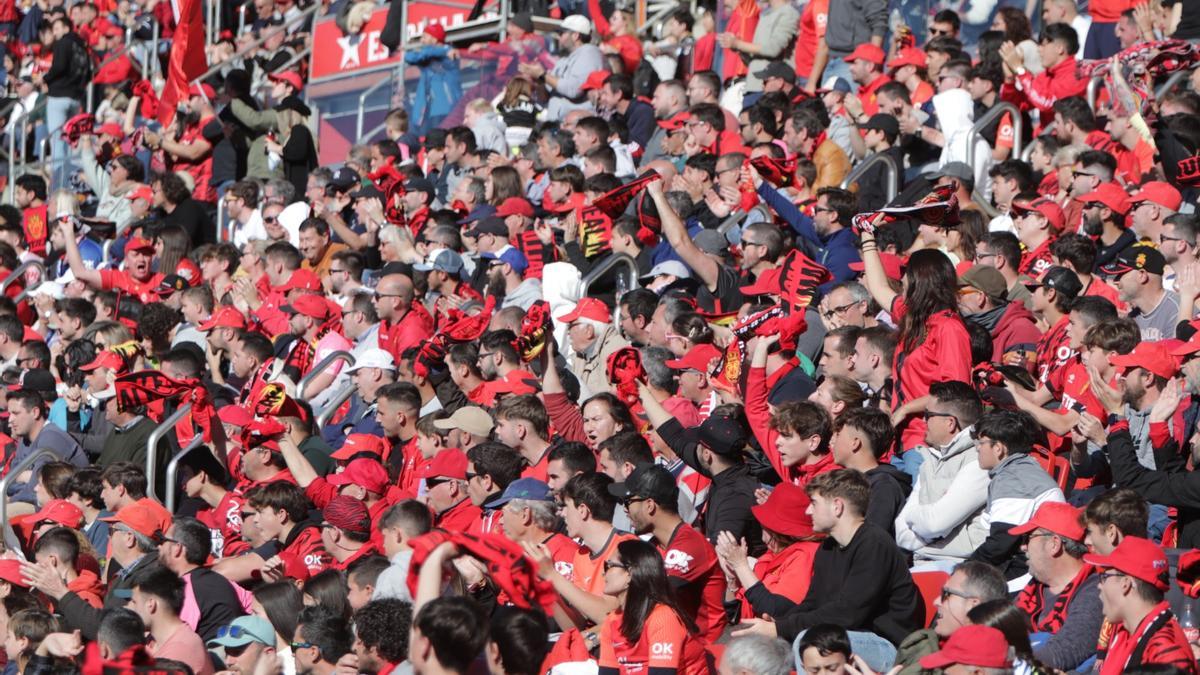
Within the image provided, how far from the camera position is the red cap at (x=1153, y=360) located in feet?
25.8

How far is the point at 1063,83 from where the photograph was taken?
43.0 feet

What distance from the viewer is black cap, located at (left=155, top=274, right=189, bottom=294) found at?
14.5 metres

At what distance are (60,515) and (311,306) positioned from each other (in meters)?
2.93

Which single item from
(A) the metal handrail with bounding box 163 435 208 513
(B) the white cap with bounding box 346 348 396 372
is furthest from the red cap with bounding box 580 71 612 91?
(A) the metal handrail with bounding box 163 435 208 513

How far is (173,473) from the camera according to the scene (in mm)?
10773

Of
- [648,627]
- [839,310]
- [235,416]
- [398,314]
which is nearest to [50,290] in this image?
[398,314]

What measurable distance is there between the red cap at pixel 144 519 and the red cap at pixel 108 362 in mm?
2604

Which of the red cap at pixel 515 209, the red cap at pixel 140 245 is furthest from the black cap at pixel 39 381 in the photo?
the red cap at pixel 515 209

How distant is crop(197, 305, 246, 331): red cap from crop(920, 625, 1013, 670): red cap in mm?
7681

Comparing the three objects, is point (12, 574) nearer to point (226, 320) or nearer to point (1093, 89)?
point (226, 320)

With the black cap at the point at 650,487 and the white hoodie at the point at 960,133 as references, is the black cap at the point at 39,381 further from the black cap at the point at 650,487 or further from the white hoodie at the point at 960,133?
the black cap at the point at 650,487

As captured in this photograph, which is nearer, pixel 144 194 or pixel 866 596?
pixel 866 596

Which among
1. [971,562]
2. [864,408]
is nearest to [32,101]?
[864,408]

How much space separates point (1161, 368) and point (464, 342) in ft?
14.8
